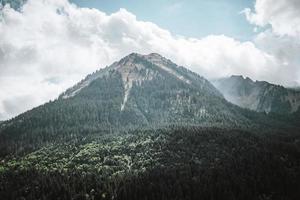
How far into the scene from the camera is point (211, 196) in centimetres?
19575

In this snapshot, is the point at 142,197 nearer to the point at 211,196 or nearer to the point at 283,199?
the point at 211,196

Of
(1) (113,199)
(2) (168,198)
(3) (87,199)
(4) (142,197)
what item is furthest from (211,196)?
(3) (87,199)

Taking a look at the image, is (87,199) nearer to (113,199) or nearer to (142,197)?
(113,199)

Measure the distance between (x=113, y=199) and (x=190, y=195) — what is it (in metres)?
45.5

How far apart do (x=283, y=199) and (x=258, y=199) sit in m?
14.9

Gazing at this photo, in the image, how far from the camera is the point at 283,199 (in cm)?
19912

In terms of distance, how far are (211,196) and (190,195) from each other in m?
12.2

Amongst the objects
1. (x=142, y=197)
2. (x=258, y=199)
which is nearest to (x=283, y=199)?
(x=258, y=199)

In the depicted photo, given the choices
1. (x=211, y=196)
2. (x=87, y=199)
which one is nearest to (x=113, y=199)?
(x=87, y=199)

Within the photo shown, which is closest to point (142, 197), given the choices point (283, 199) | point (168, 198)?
point (168, 198)

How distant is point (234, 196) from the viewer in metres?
198

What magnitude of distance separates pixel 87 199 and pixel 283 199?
4566 inches

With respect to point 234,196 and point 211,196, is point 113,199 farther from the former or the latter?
point 234,196

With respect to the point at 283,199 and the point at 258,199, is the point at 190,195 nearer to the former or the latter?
the point at 258,199
